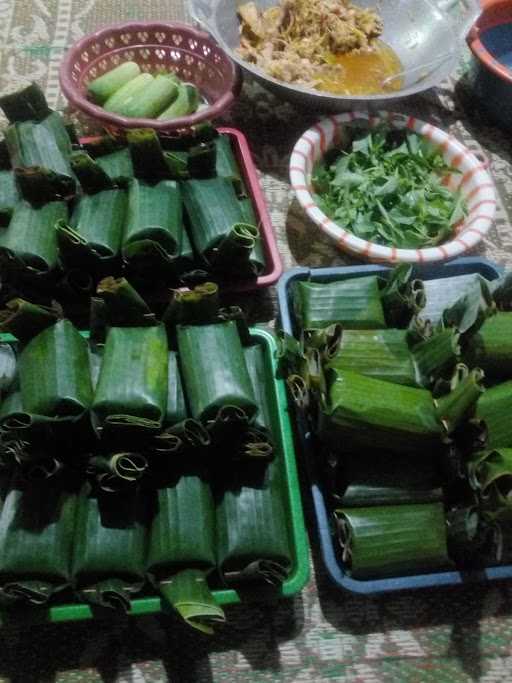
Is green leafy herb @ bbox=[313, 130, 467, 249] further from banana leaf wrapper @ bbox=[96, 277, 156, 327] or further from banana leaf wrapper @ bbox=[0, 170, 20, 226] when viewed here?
banana leaf wrapper @ bbox=[0, 170, 20, 226]

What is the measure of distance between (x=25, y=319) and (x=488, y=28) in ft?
7.60

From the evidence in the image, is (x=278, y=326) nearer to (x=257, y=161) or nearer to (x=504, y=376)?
(x=504, y=376)

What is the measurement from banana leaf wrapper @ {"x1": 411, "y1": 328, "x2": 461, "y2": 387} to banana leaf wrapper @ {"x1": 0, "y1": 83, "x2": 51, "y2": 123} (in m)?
1.45

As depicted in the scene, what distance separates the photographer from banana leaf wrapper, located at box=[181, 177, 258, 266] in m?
1.71

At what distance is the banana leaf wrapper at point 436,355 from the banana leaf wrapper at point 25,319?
3.10ft

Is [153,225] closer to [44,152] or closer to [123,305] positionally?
[123,305]

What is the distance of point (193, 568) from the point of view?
130cm

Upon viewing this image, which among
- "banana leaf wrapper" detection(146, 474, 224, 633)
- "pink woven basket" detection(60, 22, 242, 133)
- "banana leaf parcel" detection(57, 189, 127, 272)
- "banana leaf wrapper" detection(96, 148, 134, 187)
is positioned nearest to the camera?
"banana leaf wrapper" detection(146, 474, 224, 633)

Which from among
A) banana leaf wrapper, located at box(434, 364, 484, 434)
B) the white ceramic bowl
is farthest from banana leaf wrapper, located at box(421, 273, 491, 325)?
banana leaf wrapper, located at box(434, 364, 484, 434)

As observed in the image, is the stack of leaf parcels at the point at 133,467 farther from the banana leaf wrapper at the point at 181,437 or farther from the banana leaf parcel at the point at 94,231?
the banana leaf parcel at the point at 94,231

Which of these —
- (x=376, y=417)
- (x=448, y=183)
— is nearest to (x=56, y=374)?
(x=376, y=417)

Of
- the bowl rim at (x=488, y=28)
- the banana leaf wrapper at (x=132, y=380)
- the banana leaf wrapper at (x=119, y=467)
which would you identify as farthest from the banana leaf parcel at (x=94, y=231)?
the bowl rim at (x=488, y=28)

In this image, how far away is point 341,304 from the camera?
5.32 feet

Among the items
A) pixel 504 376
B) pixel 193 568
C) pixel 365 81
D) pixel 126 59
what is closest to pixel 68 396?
pixel 193 568
